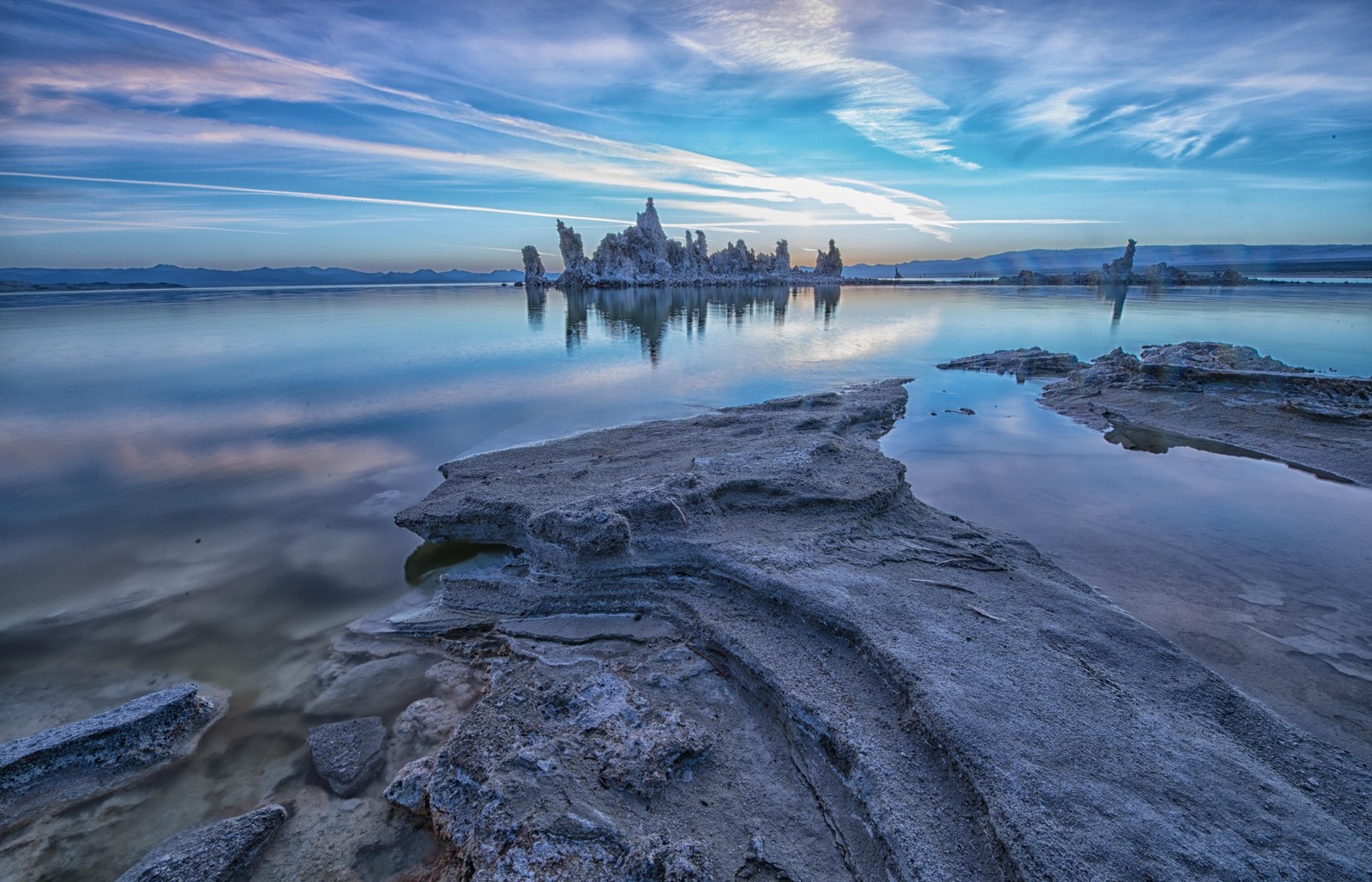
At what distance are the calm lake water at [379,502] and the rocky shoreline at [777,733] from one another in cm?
87

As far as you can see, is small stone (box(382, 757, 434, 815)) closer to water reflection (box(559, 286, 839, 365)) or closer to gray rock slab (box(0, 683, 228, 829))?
gray rock slab (box(0, 683, 228, 829))

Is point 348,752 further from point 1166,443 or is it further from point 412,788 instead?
point 1166,443

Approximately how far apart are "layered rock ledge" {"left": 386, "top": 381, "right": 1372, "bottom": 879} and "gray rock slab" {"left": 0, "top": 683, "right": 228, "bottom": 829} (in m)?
1.80

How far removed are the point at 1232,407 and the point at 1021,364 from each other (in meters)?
8.57

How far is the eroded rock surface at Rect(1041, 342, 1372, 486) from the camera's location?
10492 mm

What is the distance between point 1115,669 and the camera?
4230 mm

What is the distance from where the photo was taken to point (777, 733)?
3.97m

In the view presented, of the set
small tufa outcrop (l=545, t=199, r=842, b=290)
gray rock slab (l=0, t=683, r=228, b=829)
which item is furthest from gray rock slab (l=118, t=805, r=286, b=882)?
small tufa outcrop (l=545, t=199, r=842, b=290)

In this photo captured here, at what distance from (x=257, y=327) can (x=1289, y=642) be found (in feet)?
147

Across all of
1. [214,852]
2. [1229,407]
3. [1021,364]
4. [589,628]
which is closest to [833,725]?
[589,628]

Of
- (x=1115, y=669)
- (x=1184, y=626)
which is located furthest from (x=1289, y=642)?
(x=1115, y=669)

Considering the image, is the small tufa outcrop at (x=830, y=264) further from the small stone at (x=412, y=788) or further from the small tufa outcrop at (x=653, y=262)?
the small stone at (x=412, y=788)

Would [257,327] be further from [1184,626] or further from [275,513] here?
[1184,626]

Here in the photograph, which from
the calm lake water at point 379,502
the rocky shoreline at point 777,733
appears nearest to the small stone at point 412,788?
the rocky shoreline at point 777,733
